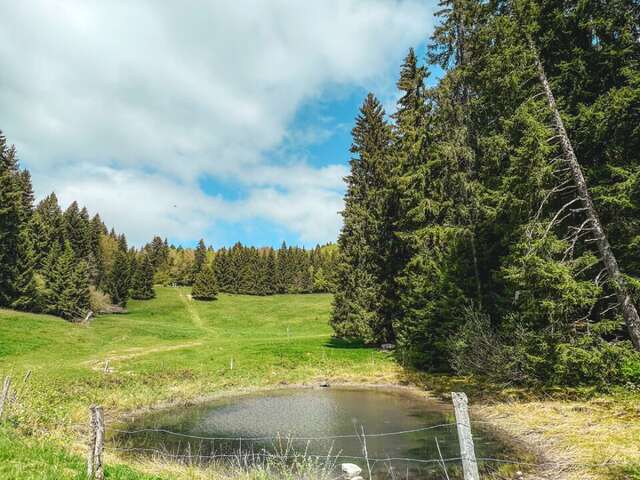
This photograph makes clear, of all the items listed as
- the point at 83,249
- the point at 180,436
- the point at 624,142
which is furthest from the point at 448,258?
the point at 83,249

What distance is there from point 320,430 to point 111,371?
17646mm

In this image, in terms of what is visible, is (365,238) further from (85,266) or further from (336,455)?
(85,266)

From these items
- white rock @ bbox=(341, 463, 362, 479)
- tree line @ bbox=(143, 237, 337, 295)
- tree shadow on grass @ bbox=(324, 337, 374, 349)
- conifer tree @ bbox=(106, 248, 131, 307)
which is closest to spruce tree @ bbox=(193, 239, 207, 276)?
tree line @ bbox=(143, 237, 337, 295)

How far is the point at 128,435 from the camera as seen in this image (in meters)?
15.5

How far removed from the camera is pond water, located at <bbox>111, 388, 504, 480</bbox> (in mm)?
11758

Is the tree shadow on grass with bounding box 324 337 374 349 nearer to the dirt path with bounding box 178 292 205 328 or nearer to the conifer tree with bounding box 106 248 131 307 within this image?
the dirt path with bounding box 178 292 205 328

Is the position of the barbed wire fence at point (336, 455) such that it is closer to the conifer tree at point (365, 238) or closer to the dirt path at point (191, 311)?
the conifer tree at point (365, 238)

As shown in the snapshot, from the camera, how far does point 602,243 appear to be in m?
12.9

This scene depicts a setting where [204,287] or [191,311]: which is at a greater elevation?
[204,287]

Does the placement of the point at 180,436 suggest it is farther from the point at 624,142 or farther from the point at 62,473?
the point at 624,142

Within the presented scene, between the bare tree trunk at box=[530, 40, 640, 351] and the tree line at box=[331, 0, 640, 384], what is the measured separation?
0.14ft

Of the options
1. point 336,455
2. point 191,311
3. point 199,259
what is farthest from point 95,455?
point 199,259

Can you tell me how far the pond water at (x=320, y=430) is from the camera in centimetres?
1176

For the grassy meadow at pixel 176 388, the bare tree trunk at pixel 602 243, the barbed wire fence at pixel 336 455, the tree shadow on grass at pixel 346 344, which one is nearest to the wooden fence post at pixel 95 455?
the barbed wire fence at pixel 336 455
